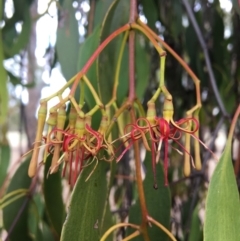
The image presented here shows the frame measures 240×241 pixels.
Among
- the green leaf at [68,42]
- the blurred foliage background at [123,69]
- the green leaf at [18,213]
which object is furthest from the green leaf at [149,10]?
the green leaf at [18,213]

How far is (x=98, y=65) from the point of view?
1.81ft

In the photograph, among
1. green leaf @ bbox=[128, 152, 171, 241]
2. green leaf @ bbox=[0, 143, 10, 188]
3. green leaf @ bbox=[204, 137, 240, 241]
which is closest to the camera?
green leaf @ bbox=[204, 137, 240, 241]

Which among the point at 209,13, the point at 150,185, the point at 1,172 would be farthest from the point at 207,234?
the point at 209,13

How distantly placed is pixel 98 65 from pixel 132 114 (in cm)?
10

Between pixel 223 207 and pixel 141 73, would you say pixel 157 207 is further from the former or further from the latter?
pixel 141 73

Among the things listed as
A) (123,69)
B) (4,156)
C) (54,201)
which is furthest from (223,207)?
(4,156)

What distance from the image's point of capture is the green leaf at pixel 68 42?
706 millimetres

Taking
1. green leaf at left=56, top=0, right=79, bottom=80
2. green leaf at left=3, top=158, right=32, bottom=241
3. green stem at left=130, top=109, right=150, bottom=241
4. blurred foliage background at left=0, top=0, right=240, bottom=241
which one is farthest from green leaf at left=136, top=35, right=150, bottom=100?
green stem at left=130, top=109, right=150, bottom=241

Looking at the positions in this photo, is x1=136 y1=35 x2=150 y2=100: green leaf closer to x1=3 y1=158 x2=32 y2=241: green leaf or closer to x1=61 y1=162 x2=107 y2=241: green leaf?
x1=3 y1=158 x2=32 y2=241: green leaf

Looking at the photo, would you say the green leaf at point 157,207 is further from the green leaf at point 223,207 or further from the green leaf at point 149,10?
the green leaf at point 149,10

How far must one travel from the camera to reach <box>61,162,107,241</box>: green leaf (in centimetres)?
41

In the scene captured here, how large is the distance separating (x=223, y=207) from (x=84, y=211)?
125 mm

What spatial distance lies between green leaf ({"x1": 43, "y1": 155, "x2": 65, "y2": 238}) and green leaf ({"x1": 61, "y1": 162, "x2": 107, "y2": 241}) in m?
0.16

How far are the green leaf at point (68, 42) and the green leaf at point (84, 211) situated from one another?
28cm
